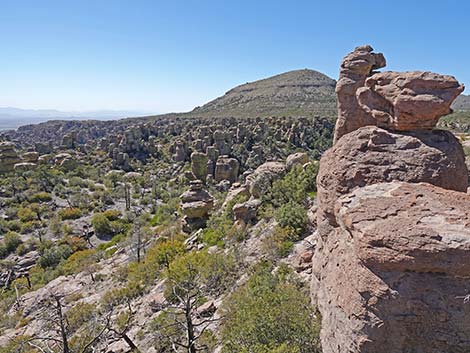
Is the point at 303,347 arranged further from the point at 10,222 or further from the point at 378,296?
the point at 10,222

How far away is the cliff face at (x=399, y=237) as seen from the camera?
6258 mm

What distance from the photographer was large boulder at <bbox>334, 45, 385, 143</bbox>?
1190 centimetres

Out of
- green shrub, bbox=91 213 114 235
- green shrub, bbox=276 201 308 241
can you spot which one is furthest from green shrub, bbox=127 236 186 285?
green shrub, bbox=91 213 114 235

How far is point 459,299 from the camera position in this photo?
6.18 m

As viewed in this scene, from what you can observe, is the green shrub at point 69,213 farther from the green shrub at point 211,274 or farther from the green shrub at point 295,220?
the green shrub at point 295,220

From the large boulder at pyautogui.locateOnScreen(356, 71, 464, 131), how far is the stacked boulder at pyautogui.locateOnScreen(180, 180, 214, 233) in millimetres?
25512

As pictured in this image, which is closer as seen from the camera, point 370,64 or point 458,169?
point 458,169

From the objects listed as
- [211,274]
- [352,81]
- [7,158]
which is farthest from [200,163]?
[352,81]

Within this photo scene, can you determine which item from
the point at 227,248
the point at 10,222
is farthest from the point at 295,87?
the point at 227,248

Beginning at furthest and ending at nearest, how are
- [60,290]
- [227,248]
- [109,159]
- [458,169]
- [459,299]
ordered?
1. [109,159]
2. [60,290]
3. [227,248]
4. [458,169]
5. [459,299]

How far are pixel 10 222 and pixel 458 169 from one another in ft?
195

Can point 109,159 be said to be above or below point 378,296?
below

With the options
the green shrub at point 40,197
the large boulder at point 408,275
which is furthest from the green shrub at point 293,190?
the green shrub at point 40,197

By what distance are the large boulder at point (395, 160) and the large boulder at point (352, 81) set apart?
252 cm
